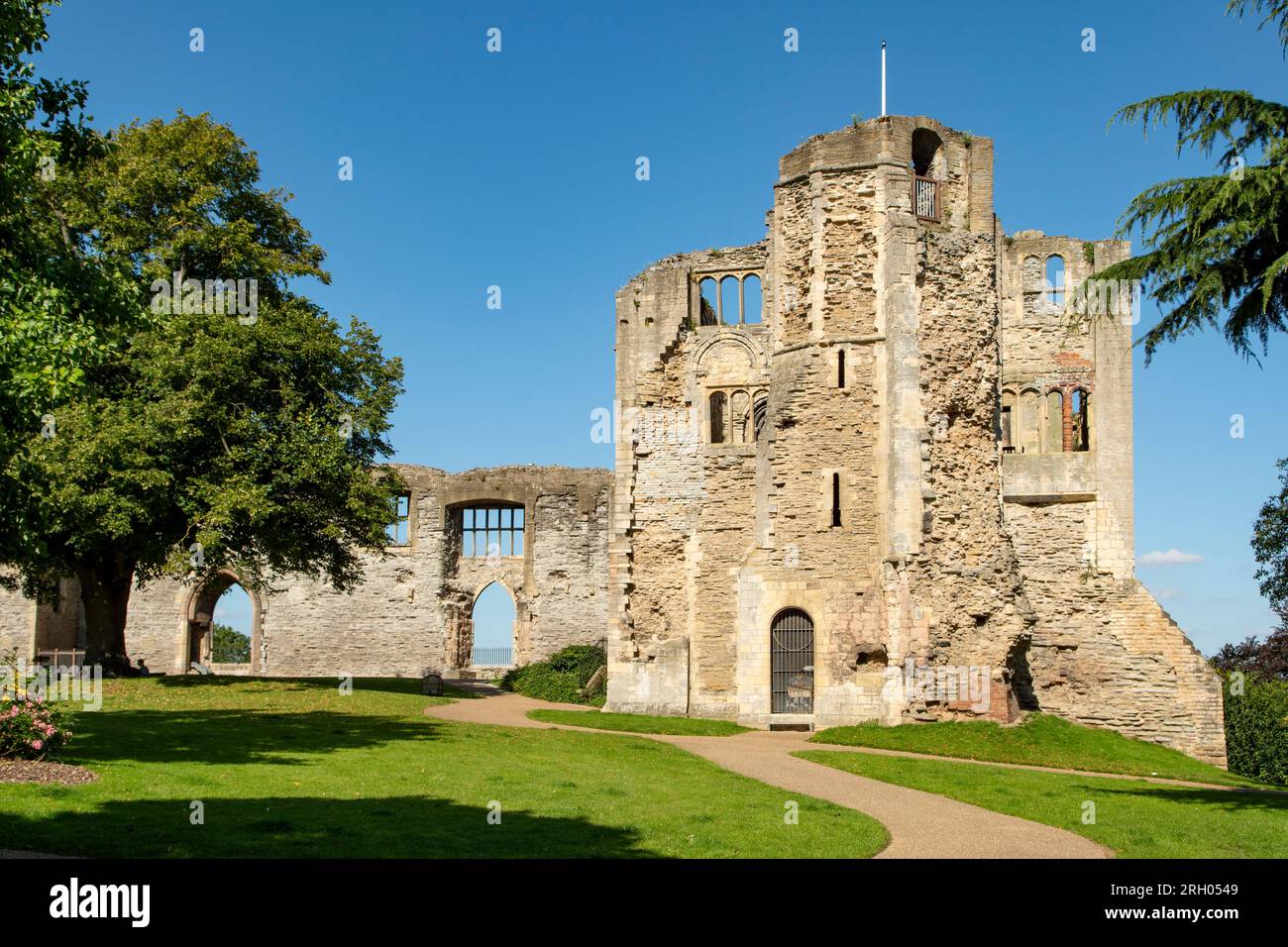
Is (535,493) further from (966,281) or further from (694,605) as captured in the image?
(966,281)

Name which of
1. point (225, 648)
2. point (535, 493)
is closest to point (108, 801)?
point (535, 493)

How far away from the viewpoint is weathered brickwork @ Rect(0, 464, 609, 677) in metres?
40.8

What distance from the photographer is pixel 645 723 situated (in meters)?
25.5

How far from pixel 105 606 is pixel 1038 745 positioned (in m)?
21.2

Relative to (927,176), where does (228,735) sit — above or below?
below

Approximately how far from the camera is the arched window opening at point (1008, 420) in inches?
1173

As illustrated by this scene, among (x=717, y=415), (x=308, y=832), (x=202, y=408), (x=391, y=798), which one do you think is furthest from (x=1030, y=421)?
(x=308, y=832)

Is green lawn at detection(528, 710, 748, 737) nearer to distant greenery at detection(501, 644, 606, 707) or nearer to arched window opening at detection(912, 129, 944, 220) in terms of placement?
distant greenery at detection(501, 644, 606, 707)

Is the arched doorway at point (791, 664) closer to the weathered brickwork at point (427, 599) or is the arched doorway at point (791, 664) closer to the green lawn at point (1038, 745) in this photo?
the green lawn at point (1038, 745)

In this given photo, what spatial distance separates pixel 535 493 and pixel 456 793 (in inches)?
1099

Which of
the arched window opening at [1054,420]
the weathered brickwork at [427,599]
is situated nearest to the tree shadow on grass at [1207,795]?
the arched window opening at [1054,420]

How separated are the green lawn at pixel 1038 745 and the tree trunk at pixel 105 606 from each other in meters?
17.0

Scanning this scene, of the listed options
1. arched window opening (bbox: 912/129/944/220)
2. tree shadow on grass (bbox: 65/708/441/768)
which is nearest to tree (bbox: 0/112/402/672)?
tree shadow on grass (bbox: 65/708/441/768)

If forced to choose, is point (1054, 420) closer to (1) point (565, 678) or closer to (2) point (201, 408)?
(1) point (565, 678)
